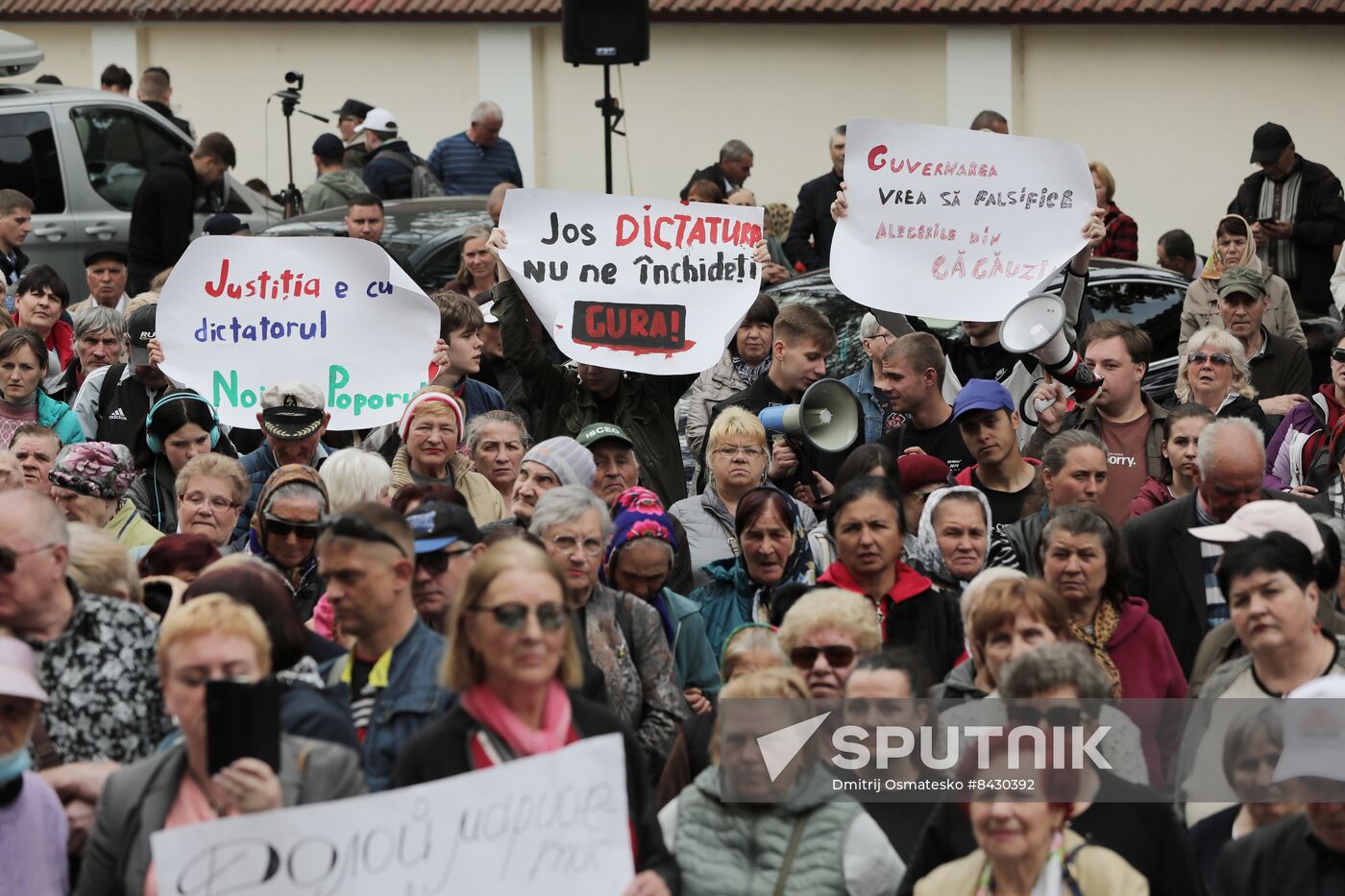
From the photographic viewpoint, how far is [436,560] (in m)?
6.25

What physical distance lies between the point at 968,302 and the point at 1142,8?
460 inches

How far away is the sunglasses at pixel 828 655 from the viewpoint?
5895mm

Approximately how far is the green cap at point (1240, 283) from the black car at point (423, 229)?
4.72 m

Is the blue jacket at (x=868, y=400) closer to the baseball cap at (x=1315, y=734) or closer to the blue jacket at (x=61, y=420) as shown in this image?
the blue jacket at (x=61, y=420)

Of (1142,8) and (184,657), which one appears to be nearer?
(184,657)

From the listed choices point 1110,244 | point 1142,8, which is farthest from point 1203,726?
point 1142,8

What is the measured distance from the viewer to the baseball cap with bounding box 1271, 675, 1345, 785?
15.9ft

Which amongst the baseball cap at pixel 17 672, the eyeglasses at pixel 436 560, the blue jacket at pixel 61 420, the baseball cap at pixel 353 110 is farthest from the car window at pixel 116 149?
the baseball cap at pixel 17 672

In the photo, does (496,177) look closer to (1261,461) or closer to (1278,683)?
(1261,461)

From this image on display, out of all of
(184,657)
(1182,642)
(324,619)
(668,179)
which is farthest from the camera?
(668,179)

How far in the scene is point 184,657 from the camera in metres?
4.70

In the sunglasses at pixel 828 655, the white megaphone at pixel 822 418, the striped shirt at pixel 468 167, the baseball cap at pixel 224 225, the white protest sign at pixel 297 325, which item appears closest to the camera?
the sunglasses at pixel 828 655

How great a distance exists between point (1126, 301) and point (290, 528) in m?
6.72

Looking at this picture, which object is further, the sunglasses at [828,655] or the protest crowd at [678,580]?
the sunglasses at [828,655]
